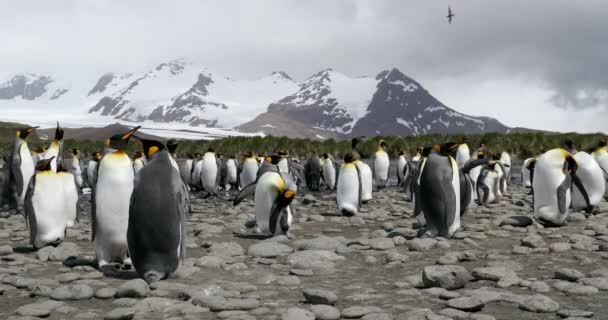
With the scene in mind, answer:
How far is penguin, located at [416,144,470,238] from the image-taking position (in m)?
6.96

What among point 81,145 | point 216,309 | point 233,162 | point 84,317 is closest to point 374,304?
point 216,309

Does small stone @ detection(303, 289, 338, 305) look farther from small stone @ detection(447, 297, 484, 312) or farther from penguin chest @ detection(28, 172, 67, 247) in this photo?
penguin chest @ detection(28, 172, 67, 247)

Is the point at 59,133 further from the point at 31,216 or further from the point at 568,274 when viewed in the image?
the point at 568,274

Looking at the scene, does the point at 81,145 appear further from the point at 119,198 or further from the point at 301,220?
the point at 119,198

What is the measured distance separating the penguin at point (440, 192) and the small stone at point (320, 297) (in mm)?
3151

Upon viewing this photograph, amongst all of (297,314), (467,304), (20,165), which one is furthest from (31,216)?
(467,304)

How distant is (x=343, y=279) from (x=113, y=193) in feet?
7.85

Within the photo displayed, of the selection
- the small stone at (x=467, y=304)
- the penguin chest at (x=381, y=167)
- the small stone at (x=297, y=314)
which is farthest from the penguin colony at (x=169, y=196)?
the penguin chest at (x=381, y=167)

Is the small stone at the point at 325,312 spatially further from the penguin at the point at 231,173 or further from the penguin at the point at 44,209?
the penguin at the point at 231,173

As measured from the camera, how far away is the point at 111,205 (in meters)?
5.57

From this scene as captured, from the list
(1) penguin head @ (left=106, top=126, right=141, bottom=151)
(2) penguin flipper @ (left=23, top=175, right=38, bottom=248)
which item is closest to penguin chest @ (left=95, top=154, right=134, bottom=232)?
(1) penguin head @ (left=106, top=126, right=141, bottom=151)

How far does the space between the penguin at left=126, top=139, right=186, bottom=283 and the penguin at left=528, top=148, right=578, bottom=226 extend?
5.22 metres

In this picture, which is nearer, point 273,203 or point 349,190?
point 273,203

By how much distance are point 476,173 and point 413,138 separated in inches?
809
